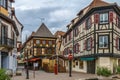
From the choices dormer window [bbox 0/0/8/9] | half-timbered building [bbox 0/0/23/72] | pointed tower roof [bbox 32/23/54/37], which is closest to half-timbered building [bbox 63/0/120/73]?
half-timbered building [bbox 0/0/23/72]

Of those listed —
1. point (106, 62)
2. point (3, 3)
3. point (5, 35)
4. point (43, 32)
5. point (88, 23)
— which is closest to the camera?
point (3, 3)

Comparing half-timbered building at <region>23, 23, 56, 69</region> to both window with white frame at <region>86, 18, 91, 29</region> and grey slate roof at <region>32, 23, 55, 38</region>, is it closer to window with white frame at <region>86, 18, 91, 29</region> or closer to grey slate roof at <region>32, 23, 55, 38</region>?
grey slate roof at <region>32, 23, 55, 38</region>

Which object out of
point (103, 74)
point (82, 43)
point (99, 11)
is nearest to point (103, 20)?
point (99, 11)

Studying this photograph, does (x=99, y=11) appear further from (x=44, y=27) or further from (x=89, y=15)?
(x=44, y=27)

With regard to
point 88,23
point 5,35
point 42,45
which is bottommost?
point 42,45

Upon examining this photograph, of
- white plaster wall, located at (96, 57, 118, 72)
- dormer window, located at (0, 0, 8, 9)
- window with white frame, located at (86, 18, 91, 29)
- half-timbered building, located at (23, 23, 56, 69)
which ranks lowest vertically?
white plaster wall, located at (96, 57, 118, 72)

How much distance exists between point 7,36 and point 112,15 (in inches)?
588

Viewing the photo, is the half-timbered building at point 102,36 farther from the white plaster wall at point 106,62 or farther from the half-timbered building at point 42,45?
the half-timbered building at point 42,45

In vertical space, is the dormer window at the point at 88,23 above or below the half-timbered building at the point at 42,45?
above

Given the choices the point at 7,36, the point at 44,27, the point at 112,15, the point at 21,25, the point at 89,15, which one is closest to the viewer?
the point at 7,36

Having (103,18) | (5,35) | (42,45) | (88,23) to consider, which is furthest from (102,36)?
(42,45)

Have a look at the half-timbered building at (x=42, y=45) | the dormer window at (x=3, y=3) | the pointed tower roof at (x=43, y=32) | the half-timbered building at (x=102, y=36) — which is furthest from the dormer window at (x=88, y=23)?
the pointed tower roof at (x=43, y=32)

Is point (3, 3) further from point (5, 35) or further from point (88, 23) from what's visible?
point (88, 23)

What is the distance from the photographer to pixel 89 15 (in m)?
43.4
